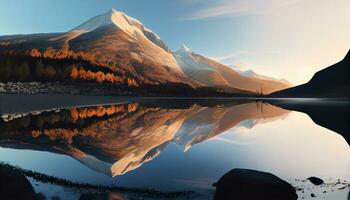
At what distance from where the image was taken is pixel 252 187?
20.1 metres

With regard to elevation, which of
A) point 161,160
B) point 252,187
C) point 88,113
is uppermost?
point 88,113

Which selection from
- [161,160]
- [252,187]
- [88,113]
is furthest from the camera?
[88,113]

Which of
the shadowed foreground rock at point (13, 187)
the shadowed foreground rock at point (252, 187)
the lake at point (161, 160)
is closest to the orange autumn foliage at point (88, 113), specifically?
the lake at point (161, 160)

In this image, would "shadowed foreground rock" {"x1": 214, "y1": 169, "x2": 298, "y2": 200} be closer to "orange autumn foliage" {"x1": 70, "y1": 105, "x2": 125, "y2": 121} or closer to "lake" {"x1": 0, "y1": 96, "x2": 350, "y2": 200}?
"lake" {"x1": 0, "y1": 96, "x2": 350, "y2": 200}

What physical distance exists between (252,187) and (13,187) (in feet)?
46.5

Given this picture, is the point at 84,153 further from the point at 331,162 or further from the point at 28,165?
the point at 331,162

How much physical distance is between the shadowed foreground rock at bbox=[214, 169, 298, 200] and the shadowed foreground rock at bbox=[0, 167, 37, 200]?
1161 centimetres

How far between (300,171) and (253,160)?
6.49 m

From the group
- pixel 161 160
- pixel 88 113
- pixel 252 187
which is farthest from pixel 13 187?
pixel 88 113

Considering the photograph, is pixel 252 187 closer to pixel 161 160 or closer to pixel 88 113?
pixel 161 160

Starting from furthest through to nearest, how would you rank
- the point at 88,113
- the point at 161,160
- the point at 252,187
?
the point at 88,113, the point at 161,160, the point at 252,187

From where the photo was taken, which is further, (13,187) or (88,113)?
(88,113)

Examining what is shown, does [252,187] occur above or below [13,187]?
below

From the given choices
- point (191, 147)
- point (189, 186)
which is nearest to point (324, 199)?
point (189, 186)
